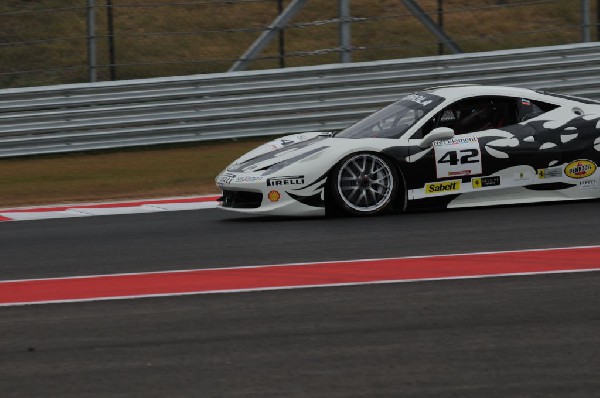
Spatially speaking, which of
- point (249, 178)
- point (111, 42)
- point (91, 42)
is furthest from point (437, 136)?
point (111, 42)

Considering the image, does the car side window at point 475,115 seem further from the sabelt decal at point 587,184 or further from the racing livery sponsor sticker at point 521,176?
A: the sabelt decal at point 587,184

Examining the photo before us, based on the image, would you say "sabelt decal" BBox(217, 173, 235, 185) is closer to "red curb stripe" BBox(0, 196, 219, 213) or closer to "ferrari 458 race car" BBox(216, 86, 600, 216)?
"ferrari 458 race car" BBox(216, 86, 600, 216)

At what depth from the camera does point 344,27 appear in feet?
51.4

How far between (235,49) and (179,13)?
1154 millimetres

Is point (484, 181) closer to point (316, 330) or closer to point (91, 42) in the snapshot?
point (316, 330)

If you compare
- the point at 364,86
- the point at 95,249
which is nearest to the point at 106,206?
the point at 95,249

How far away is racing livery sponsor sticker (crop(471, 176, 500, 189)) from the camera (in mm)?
10258

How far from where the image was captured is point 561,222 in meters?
9.66

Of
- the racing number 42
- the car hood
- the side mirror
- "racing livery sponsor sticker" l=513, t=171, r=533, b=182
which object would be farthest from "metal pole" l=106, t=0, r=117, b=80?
"racing livery sponsor sticker" l=513, t=171, r=533, b=182

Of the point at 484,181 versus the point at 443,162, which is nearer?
the point at 443,162

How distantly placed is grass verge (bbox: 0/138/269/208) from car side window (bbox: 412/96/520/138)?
10.0 feet

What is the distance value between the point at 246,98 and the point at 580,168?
6128 millimetres

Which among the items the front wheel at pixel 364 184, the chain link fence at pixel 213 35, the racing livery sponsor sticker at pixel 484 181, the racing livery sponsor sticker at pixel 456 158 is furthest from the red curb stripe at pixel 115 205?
the chain link fence at pixel 213 35

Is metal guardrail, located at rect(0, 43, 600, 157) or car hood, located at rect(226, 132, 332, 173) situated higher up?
metal guardrail, located at rect(0, 43, 600, 157)
